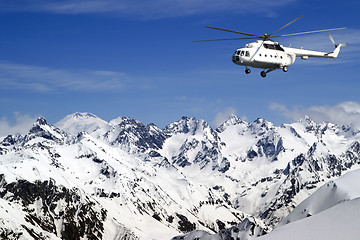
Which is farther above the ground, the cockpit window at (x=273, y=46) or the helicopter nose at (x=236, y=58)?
the helicopter nose at (x=236, y=58)

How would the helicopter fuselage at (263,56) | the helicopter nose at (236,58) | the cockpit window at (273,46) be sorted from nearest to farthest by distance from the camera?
the helicopter nose at (236,58) → the helicopter fuselage at (263,56) → the cockpit window at (273,46)

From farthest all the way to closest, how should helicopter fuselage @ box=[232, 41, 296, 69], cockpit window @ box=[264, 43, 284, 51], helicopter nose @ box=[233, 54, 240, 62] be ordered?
1. cockpit window @ box=[264, 43, 284, 51]
2. helicopter fuselage @ box=[232, 41, 296, 69]
3. helicopter nose @ box=[233, 54, 240, 62]

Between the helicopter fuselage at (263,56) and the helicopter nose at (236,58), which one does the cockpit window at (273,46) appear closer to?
the helicopter fuselage at (263,56)

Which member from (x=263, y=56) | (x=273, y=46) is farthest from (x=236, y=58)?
(x=273, y=46)

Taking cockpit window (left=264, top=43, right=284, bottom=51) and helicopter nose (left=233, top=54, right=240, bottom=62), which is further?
cockpit window (left=264, top=43, right=284, bottom=51)

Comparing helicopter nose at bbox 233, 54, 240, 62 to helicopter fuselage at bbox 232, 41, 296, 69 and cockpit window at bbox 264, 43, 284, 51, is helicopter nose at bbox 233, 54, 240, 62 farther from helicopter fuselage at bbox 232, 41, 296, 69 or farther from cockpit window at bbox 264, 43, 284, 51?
cockpit window at bbox 264, 43, 284, 51

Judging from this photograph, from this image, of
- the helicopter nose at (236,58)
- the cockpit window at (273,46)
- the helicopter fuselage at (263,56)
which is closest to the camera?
the helicopter nose at (236,58)

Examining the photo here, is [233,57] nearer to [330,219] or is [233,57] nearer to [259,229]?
[330,219]

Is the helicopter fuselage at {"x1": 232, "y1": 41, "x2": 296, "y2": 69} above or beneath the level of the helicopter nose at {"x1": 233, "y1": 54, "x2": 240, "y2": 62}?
beneath

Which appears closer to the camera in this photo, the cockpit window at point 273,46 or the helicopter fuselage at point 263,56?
the helicopter fuselage at point 263,56

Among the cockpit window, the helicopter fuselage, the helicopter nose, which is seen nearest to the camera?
the helicopter nose

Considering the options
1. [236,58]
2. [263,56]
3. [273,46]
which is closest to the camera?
[236,58]

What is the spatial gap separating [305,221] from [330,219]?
736cm

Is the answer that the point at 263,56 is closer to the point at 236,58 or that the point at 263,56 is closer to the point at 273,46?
the point at 273,46
